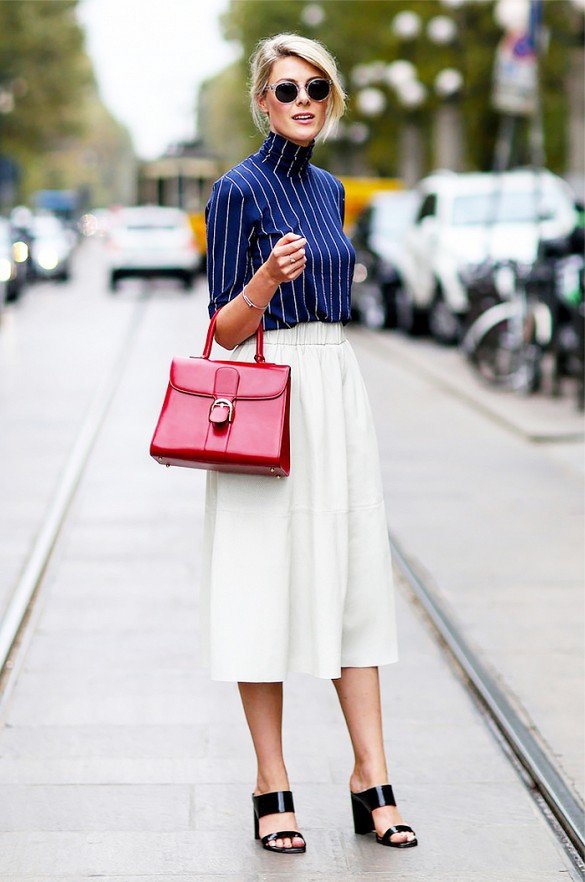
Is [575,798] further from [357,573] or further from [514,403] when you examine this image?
[514,403]

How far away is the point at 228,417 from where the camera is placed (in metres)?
3.56

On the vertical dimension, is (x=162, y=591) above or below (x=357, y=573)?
below

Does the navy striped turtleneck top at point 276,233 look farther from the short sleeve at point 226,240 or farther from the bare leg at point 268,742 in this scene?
the bare leg at point 268,742

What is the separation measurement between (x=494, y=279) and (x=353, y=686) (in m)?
11.4

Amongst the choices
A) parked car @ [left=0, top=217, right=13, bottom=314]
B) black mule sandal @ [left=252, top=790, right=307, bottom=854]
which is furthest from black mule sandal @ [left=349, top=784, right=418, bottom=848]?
parked car @ [left=0, top=217, right=13, bottom=314]

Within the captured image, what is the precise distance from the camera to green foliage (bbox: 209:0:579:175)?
38.4 m

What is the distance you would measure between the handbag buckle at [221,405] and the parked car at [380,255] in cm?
1731

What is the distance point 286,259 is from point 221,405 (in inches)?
15.1

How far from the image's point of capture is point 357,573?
374 cm

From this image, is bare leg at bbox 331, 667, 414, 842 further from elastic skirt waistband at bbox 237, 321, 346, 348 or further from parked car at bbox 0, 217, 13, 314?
parked car at bbox 0, 217, 13, 314

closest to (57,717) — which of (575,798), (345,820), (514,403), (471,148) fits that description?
(345,820)

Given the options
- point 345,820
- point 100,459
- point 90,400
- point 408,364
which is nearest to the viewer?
point 345,820

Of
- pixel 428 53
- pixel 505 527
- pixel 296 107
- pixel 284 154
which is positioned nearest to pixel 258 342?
pixel 284 154

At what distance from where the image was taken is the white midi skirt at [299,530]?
12.0 feet
